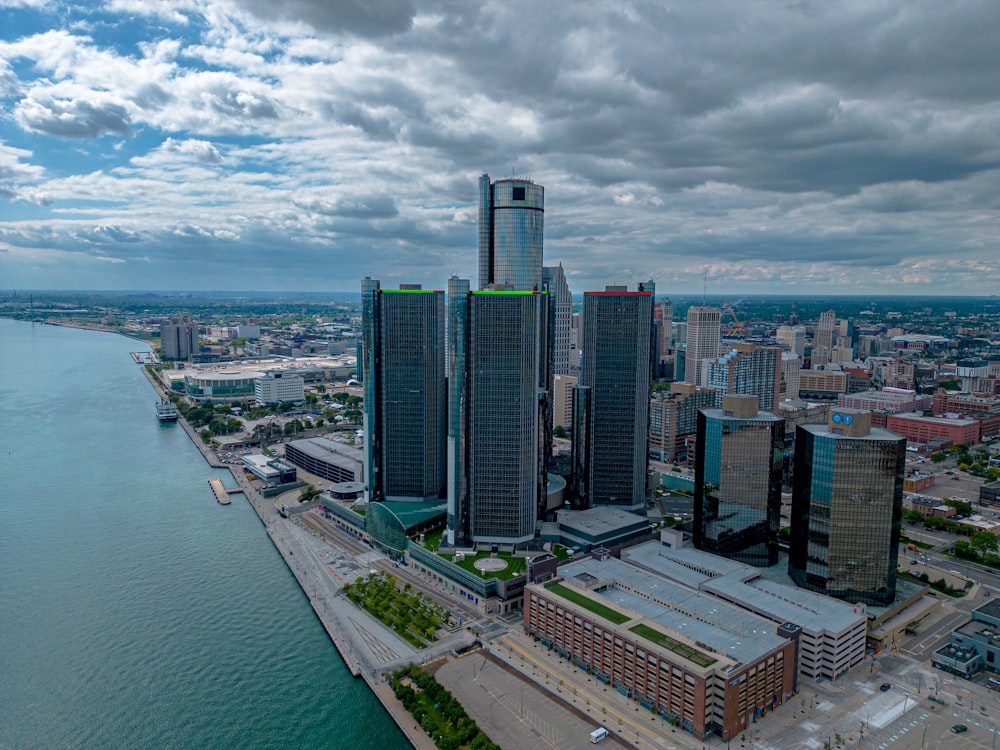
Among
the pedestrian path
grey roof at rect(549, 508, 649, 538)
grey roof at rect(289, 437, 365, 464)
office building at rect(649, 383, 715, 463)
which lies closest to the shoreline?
grey roof at rect(289, 437, 365, 464)

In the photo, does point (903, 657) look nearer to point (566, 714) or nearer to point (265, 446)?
point (566, 714)

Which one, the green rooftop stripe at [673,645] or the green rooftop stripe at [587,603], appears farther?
the green rooftop stripe at [587,603]

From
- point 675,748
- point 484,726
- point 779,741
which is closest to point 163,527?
point 484,726

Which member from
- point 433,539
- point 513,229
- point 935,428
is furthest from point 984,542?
point 513,229

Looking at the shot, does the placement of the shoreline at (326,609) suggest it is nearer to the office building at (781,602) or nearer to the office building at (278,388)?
the office building at (781,602)

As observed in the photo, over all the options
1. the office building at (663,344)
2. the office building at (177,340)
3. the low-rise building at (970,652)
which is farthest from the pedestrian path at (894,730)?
the office building at (177,340)
